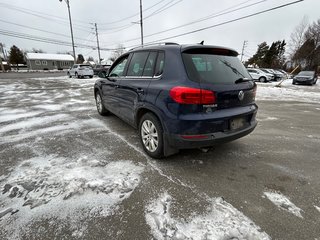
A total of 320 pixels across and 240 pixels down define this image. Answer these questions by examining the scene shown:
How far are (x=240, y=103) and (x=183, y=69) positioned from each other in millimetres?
1004

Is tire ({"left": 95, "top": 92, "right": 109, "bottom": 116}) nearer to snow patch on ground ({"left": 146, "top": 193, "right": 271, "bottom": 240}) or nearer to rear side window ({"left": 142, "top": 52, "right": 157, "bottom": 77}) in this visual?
rear side window ({"left": 142, "top": 52, "right": 157, "bottom": 77})

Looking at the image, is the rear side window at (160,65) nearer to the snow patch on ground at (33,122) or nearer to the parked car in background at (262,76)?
the snow patch on ground at (33,122)

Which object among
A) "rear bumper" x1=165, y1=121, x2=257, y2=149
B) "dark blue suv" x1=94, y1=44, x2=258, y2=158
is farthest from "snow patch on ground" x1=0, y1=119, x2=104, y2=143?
"rear bumper" x1=165, y1=121, x2=257, y2=149

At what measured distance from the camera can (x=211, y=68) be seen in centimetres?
266

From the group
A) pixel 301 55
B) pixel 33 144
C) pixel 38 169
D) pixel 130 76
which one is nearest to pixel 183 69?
pixel 130 76

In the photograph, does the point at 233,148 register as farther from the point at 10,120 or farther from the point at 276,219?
the point at 10,120

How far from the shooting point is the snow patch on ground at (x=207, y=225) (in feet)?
5.78

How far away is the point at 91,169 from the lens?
279 cm

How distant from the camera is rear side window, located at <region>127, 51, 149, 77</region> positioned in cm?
329

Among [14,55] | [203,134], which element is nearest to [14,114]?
[203,134]

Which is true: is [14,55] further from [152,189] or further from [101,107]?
[152,189]

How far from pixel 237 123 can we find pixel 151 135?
129 cm

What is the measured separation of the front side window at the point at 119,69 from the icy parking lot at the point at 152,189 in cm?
132

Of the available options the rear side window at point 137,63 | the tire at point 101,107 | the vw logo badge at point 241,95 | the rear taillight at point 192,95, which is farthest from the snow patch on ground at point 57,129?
the vw logo badge at point 241,95
